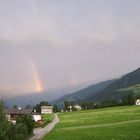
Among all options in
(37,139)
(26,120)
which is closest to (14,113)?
(26,120)

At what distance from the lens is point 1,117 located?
45656 millimetres

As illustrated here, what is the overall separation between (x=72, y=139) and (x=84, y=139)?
1.76 metres

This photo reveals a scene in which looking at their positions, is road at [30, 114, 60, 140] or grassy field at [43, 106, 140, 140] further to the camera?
road at [30, 114, 60, 140]

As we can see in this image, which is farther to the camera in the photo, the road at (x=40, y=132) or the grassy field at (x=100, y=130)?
the road at (x=40, y=132)

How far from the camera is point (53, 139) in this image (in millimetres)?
58156

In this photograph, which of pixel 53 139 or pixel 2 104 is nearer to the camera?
pixel 2 104

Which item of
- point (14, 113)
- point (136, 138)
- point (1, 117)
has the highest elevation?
point (14, 113)

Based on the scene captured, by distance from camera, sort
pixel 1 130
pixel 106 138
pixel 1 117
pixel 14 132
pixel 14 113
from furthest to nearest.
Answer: pixel 14 113, pixel 106 138, pixel 14 132, pixel 1 117, pixel 1 130

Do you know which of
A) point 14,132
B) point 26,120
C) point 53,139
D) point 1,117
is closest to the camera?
point 1,117

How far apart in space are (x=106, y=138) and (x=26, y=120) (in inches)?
980

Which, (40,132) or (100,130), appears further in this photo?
(40,132)

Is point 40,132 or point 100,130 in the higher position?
point 40,132

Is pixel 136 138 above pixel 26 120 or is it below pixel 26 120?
below

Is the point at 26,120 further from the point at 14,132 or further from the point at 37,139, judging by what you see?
the point at 14,132
